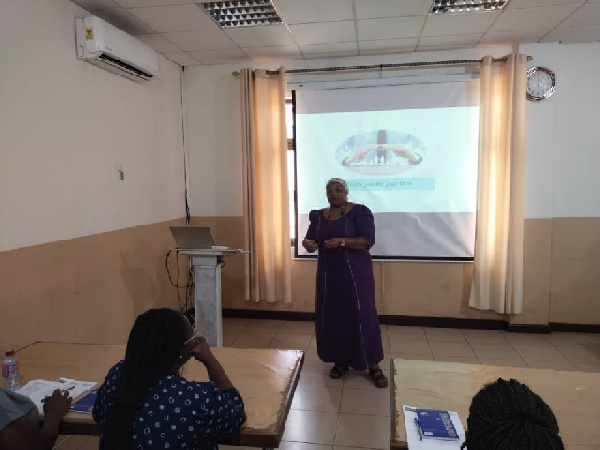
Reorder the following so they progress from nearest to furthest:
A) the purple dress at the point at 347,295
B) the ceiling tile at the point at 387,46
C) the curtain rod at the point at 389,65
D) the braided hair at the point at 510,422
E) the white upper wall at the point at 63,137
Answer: the braided hair at the point at 510,422 < the white upper wall at the point at 63,137 < the purple dress at the point at 347,295 < the ceiling tile at the point at 387,46 < the curtain rod at the point at 389,65

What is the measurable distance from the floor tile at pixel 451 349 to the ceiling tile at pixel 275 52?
3.05m

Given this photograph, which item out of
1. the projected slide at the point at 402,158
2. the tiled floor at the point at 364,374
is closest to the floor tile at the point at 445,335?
the tiled floor at the point at 364,374

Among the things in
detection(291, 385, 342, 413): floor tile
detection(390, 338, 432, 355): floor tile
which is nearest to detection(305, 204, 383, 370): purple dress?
detection(291, 385, 342, 413): floor tile

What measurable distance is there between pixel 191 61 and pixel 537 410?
4.35 metres

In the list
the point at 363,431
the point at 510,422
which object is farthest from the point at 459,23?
the point at 510,422

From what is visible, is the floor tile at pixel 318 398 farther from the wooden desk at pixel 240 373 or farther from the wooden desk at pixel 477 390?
the wooden desk at pixel 477 390

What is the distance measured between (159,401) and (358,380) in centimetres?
223

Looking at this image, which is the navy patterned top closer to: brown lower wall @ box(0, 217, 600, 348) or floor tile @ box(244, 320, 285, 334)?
brown lower wall @ box(0, 217, 600, 348)

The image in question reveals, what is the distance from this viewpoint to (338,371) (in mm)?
3148

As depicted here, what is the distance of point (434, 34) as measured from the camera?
3.60 meters

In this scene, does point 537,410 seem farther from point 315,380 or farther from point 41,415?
point 315,380

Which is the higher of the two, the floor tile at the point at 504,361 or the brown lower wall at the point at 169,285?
the brown lower wall at the point at 169,285

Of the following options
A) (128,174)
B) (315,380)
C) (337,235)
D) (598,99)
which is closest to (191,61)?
(128,174)

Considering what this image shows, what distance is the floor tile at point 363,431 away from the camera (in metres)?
2.33
